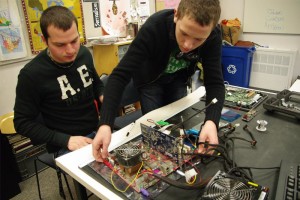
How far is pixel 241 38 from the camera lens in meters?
3.63

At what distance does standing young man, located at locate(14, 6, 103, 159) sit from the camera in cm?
122

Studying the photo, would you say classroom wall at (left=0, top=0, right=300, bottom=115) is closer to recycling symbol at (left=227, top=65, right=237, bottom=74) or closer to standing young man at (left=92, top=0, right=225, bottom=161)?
recycling symbol at (left=227, top=65, right=237, bottom=74)

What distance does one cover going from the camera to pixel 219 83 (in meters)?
1.22

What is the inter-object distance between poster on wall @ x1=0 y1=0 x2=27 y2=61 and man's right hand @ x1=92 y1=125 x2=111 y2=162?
1.62m

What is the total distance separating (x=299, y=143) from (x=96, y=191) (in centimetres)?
81

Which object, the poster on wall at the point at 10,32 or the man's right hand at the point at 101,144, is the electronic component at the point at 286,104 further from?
the poster on wall at the point at 10,32

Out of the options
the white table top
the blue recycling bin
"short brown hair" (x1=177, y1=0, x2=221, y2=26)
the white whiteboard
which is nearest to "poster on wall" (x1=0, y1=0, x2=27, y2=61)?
the white table top

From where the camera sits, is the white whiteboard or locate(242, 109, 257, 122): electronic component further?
the white whiteboard

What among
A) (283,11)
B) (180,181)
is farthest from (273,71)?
(180,181)

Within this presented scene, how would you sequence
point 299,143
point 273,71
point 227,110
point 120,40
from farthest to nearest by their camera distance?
point 273,71 → point 120,40 → point 227,110 → point 299,143

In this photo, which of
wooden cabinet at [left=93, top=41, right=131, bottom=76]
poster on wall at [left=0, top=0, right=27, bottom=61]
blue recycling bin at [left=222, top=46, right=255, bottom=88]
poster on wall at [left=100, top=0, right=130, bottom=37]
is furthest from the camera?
blue recycling bin at [left=222, top=46, right=255, bottom=88]

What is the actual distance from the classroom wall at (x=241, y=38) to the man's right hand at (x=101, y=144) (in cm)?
166

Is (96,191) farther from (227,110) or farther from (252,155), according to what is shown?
(227,110)

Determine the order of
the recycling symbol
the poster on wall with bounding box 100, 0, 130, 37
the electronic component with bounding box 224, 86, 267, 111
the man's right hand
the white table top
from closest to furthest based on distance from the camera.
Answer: the white table top, the man's right hand, the electronic component with bounding box 224, 86, 267, 111, the poster on wall with bounding box 100, 0, 130, 37, the recycling symbol
